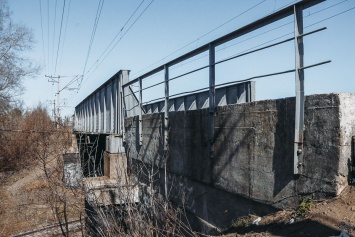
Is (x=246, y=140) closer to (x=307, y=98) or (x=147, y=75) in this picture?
(x=307, y=98)

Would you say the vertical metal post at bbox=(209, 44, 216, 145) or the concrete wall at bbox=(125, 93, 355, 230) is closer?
the concrete wall at bbox=(125, 93, 355, 230)

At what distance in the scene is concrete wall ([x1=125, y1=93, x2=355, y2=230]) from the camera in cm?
374

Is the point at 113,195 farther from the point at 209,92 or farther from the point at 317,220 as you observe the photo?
the point at 317,220

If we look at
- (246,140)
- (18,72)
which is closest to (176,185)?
(246,140)

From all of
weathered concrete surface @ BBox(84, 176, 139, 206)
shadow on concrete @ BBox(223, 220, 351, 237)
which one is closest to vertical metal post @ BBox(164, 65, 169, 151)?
weathered concrete surface @ BBox(84, 176, 139, 206)

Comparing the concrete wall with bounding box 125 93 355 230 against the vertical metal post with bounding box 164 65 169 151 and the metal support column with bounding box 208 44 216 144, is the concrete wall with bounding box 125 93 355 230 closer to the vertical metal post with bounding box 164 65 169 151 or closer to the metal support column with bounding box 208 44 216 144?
the metal support column with bounding box 208 44 216 144

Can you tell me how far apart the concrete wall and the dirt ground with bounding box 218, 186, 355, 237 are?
116 millimetres

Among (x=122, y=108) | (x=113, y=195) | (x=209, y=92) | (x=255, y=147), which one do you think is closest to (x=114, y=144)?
(x=122, y=108)

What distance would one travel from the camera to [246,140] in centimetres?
502

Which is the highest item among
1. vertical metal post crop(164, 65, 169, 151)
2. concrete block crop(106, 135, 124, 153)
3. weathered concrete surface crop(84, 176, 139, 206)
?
vertical metal post crop(164, 65, 169, 151)

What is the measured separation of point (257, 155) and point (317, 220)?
1.34m

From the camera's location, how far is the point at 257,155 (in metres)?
4.76

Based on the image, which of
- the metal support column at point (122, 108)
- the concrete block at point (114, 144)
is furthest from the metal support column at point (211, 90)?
the concrete block at point (114, 144)

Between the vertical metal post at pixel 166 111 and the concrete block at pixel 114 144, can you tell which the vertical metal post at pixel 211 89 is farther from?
the concrete block at pixel 114 144
